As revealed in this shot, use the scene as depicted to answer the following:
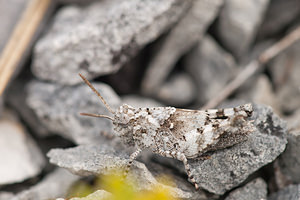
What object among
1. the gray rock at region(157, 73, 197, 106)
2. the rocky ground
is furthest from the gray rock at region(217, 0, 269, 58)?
the gray rock at region(157, 73, 197, 106)

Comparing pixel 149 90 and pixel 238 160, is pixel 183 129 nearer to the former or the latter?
pixel 238 160

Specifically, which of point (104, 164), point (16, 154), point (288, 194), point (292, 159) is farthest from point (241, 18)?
point (16, 154)

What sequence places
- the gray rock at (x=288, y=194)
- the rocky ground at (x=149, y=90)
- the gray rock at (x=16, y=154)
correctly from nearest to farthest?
the gray rock at (x=288, y=194) < the rocky ground at (x=149, y=90) < the gray rock at (x=16, y=154)

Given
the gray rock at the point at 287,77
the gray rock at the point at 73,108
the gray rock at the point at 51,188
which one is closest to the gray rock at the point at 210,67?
the gray rock at the point at 287,77

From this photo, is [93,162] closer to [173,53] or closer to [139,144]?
[139,144]

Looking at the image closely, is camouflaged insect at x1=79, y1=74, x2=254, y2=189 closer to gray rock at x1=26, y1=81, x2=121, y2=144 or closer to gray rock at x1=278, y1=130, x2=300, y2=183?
gray rock at x1=278, y1=130, x2=300, y2=183

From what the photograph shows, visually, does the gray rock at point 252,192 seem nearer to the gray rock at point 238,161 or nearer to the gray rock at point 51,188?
the gray rock at point 238,161
